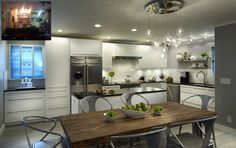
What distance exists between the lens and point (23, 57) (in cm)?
472

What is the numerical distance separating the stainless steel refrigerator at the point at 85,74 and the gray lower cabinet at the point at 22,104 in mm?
905

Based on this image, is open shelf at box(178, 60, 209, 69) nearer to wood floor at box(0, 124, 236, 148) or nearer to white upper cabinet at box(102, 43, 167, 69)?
white upper cabinet at box(102, 43, 167, 69)

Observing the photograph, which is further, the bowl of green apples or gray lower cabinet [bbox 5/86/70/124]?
gray lower cabinet [bbox 5/86/70/124]

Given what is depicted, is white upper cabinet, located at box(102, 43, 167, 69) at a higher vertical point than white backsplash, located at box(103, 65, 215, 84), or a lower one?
higher

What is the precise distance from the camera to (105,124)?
193cm

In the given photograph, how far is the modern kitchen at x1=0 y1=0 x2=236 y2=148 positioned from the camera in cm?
205

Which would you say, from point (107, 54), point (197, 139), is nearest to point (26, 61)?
point (107, 54)

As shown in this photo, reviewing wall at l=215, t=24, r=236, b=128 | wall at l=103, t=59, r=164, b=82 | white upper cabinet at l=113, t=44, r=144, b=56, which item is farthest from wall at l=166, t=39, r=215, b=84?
wall at l=215, t=24, r=236, b=128

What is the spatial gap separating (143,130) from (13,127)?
3.73 m

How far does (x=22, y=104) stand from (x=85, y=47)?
2.31 m

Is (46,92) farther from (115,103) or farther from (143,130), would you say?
(143,130)

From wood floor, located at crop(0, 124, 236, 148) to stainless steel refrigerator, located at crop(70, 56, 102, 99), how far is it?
4.39 feet

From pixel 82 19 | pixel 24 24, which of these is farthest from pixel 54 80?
pixel 24 24

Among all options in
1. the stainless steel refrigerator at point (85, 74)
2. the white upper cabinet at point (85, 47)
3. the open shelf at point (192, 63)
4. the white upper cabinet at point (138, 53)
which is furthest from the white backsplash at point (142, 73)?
the white upper cabinet at point (85, 47)
